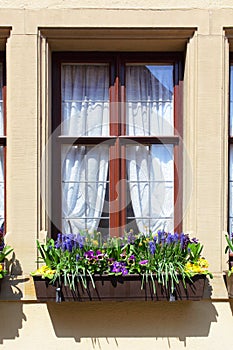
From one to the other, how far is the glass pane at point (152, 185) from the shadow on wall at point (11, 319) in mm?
1296

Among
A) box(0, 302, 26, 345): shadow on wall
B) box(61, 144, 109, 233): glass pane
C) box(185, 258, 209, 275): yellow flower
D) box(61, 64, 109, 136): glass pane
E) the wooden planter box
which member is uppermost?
box(61, 64, 109, 136): glass pane

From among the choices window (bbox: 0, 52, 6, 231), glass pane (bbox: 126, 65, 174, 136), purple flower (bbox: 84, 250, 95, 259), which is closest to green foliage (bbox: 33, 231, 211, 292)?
purple flower (bbox: 84, 250, 95, 259)

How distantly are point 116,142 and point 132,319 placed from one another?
1.57m

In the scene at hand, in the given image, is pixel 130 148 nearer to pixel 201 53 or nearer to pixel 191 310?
pixel 201 53

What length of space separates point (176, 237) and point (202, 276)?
38 centimetres

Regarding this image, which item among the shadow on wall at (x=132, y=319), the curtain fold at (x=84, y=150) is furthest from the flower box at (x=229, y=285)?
the curtain fold at (x=84, y=150)

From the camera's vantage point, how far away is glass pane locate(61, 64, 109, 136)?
5.74m

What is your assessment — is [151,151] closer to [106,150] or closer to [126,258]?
[106,150]

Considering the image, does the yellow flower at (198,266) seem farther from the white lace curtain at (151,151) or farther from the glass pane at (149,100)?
the glass pane at (149,100)

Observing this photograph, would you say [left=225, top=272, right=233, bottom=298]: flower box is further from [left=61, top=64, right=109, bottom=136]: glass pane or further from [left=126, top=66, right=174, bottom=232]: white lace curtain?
[left=61, top=64, right=109, bottom=136]: glass pane

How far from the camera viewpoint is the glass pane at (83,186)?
5.69 m

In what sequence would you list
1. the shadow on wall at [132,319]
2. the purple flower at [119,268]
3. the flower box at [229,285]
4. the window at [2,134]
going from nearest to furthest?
the purple flower at [119,268], the flower box at [229,285], the shadow on wall at [132,319], the window at [2,134]

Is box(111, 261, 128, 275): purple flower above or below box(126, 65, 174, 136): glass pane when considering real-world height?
below

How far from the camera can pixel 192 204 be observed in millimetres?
5477
